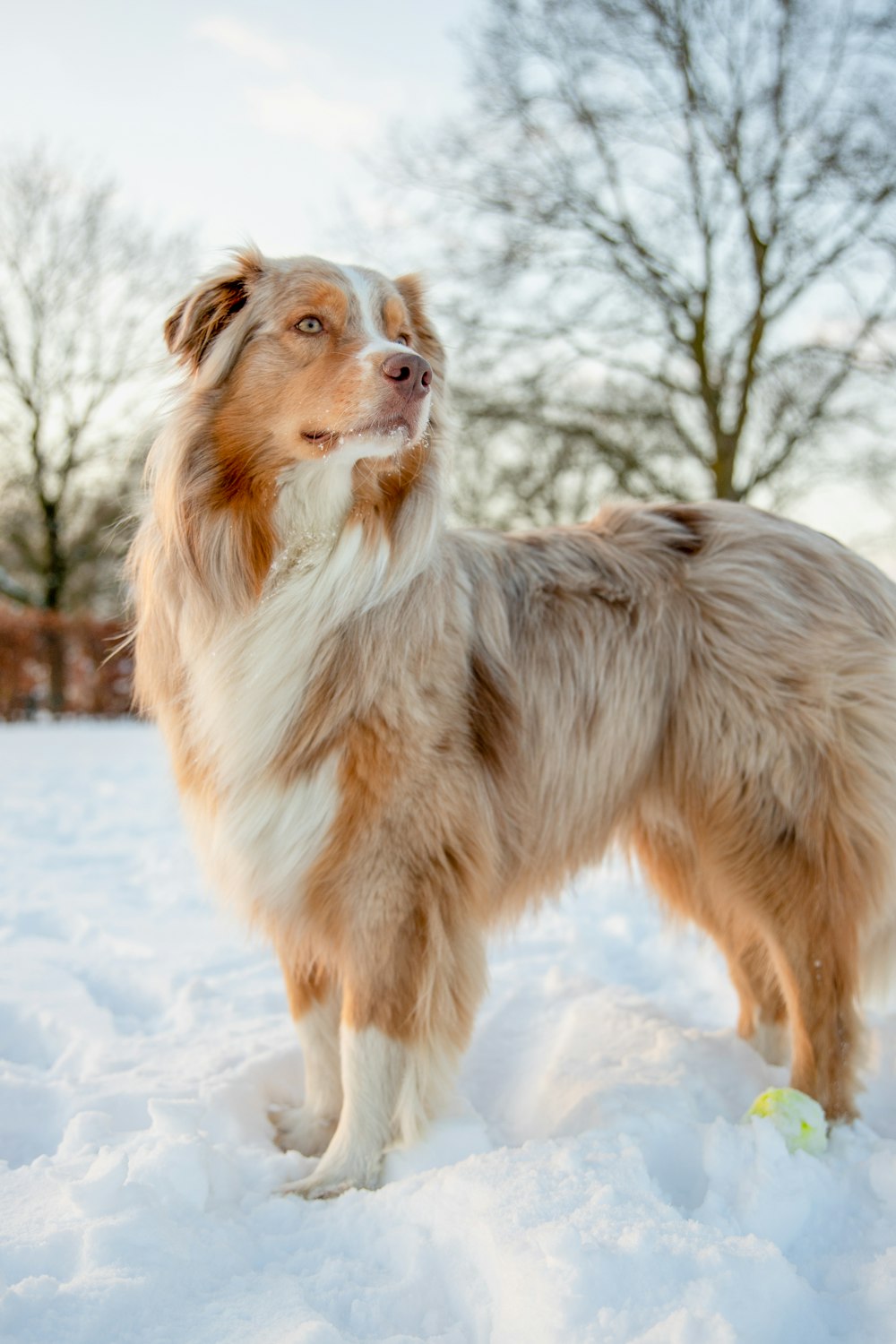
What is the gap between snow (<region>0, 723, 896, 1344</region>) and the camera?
191cm

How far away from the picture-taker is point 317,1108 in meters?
3.13

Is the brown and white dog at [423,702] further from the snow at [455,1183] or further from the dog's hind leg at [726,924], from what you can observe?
the snow at [455,1183]

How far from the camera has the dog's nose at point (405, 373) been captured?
280 cm

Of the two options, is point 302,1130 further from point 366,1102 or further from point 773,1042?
point 773,1042

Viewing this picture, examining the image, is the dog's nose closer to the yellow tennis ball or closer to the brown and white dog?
the brown and white dog

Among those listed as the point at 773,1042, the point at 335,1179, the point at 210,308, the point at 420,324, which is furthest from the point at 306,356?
the point at 773,1042

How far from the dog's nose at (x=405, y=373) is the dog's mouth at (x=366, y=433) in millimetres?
74

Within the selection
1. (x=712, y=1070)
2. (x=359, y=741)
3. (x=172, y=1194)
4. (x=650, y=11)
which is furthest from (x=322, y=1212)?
(x=650, y=11)

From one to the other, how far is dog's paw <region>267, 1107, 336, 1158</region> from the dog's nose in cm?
222

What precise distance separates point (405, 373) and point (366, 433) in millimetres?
203

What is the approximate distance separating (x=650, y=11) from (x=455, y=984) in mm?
13883

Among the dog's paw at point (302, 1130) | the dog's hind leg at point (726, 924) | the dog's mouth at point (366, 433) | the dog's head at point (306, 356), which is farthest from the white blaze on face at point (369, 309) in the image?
the dog's paw at point (302, 1130)

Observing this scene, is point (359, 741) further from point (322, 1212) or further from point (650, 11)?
point (650, 11)

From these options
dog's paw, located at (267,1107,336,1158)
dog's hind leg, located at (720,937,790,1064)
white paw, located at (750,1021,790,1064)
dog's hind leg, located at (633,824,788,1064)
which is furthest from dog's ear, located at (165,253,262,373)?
white paw, located at (750,1021,790,1064)
